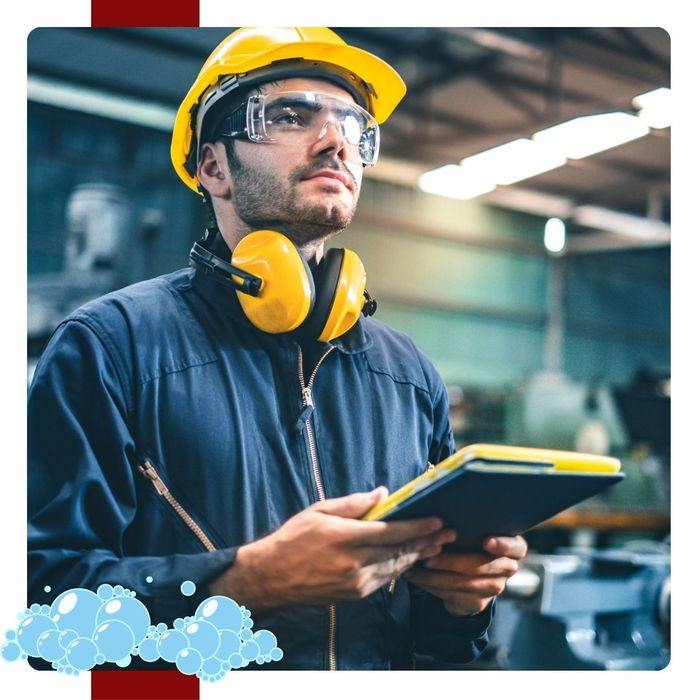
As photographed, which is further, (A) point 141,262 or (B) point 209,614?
(A) point 141,262

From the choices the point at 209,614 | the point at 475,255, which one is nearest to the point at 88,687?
the point at 209,614

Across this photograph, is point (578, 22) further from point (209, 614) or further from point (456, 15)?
point (209, 614)

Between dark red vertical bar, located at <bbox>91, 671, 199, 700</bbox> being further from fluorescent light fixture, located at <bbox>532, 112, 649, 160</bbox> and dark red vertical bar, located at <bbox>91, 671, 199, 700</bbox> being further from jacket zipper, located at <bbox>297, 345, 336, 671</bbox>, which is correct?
fluorescent light fixture, located at <bbox>532, 112, 649, 160</bbox>

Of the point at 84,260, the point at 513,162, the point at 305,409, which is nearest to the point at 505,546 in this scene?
the point at 305,409

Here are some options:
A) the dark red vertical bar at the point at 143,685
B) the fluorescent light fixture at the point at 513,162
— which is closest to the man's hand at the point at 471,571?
the dark red vertical bar at the point at 143,685

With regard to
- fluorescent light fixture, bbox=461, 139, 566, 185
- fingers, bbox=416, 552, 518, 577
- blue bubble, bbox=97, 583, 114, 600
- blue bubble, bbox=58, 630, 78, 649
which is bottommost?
blue bubble, bbox=58, 630, 78, 649

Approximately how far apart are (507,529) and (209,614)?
0.52 meters

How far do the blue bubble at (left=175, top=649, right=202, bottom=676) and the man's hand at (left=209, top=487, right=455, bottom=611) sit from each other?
0.30m

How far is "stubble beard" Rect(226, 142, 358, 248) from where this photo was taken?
4.54 ft

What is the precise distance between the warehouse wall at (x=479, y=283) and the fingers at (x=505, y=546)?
2088mm

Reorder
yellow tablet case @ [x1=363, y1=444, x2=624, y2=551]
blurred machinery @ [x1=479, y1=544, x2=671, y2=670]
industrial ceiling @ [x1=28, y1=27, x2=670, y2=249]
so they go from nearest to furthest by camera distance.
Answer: yellow tablet case @ [x1=363, y1=444, x2=624, y2=551]
blurred machinery @ [x1=479, y1=544, x2=671, y2=670]
industrial ceiling @ [x1=28, y1=27, x2=670, y2=249]

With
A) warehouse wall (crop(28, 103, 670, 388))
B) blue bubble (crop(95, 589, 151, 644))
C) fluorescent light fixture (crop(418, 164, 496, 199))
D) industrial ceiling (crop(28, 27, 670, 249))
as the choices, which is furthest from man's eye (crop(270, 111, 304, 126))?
fluorescent light fixture (crop(418, 164, 496, 199))

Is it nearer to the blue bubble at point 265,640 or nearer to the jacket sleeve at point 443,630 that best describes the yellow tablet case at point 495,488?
the jacket sleeve at point 443,630

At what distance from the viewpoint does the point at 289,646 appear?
4.51 feet
